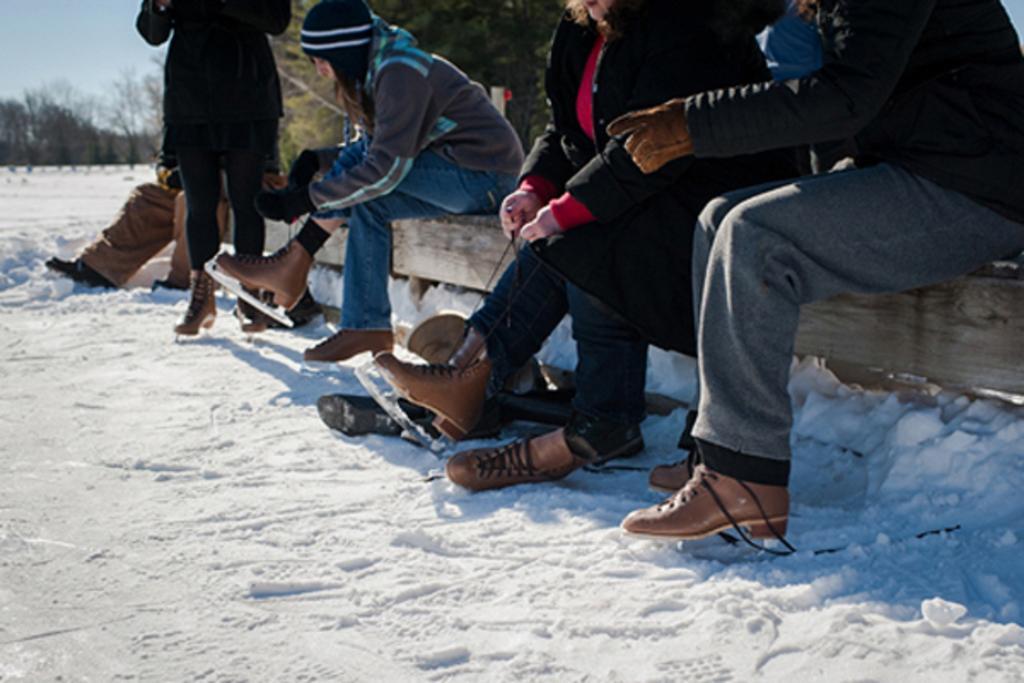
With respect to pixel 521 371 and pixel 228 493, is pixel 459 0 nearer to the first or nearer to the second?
pixel 521 371

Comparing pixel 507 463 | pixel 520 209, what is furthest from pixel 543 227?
pixel 507 463

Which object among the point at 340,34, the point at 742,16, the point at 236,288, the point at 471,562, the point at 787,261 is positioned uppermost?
the point at 340,34

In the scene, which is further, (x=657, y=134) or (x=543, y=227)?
(x=543, y=227)

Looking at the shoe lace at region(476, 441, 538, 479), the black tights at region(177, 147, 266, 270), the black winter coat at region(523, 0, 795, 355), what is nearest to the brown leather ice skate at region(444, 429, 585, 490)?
the shoe lace at region(476, 441, 538, 479)

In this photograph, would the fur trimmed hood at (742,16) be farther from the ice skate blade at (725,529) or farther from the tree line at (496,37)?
the tree line at (496,37)

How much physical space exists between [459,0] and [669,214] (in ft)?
36.0

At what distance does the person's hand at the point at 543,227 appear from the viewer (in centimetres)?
248

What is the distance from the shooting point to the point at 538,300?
2.82m

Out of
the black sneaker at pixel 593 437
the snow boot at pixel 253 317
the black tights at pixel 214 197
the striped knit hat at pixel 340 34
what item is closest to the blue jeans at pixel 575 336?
the black sneaker at pixel 593 437

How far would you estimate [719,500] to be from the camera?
2.05 meters

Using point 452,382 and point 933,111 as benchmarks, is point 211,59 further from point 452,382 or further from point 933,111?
point 933,111

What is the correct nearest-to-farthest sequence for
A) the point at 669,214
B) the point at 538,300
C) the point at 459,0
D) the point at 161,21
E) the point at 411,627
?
the point at 411,627 < the point at 669,214 < the point at 538,300 < the point at 161,21 < the point at 459,0

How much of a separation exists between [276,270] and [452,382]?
1.45 m

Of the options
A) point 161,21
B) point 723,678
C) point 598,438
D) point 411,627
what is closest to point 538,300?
point 598,438
